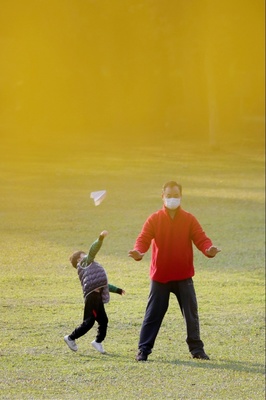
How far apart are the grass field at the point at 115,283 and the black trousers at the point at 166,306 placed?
509 mm

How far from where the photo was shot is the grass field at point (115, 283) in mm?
3617

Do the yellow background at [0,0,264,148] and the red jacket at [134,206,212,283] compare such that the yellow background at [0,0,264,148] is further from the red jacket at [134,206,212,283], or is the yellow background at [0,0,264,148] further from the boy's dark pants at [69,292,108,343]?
the boy's dark pants at [69,292,108,343]

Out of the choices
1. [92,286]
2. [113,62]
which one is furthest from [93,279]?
[113,62]

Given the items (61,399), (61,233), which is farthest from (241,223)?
(61,399)

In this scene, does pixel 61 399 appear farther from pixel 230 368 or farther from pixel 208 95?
pixel 208 95

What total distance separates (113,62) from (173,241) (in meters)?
3.76

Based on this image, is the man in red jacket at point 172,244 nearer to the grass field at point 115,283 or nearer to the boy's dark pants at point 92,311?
the boy's dark pants at point 92,311

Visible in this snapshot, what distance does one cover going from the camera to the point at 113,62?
240 inches

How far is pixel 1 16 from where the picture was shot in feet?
9.57

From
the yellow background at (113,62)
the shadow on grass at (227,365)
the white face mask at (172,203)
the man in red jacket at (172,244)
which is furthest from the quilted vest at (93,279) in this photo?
the shadow on grass at (227,365)

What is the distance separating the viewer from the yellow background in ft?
11.2

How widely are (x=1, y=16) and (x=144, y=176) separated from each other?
1000cm

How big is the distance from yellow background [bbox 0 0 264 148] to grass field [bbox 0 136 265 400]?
16.1 inches

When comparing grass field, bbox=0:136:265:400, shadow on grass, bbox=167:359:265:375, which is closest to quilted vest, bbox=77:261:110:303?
grass field, bbox=0:136:265:400
